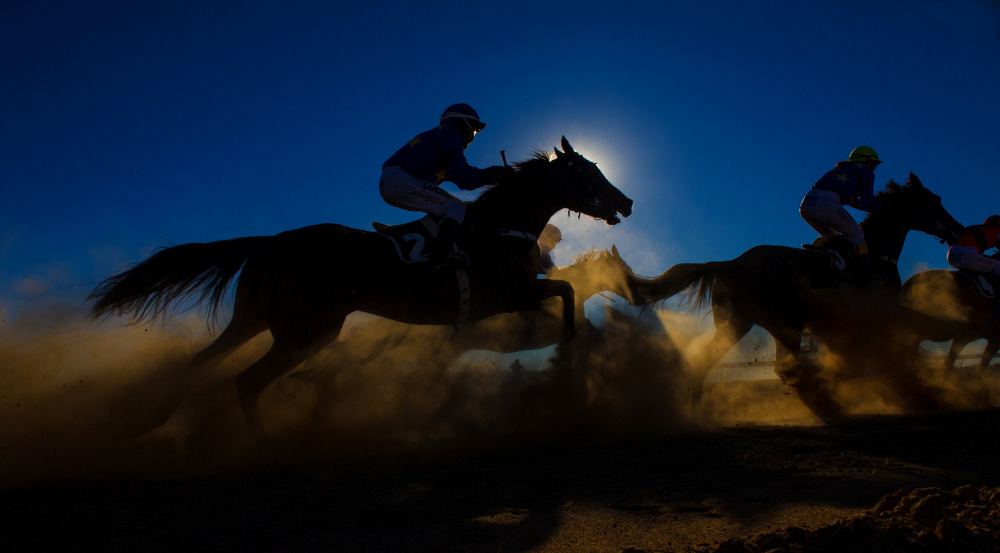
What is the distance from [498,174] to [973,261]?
6.92 m

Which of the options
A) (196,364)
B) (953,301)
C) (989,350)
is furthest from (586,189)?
(989,350)

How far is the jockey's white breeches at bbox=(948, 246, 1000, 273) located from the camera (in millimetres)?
8258

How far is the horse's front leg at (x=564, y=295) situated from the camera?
5895 mm

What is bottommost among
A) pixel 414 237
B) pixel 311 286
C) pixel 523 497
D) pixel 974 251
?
pixel 523 497

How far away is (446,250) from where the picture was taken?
5.43 m

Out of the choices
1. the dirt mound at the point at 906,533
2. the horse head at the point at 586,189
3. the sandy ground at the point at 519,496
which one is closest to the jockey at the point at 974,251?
the sandy ground at the point at 519,496

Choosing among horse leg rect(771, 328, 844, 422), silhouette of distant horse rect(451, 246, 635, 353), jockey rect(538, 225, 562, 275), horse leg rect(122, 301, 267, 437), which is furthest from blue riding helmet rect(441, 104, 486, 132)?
horse leg rect(771, 328, 844, 422)

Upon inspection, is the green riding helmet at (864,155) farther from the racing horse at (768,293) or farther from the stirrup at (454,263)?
the stirrup at (454,263)

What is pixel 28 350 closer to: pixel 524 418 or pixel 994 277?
pixel 524 418

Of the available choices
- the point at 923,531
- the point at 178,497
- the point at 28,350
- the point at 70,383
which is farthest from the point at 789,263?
the point at 28,350

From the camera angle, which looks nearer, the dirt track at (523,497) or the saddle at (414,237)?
the dirt track at (523,497)

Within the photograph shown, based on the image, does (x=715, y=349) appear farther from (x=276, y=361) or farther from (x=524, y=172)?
(x=276, y=361)

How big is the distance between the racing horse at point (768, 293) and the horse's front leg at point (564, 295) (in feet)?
4.16

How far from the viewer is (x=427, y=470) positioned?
4.32 m
